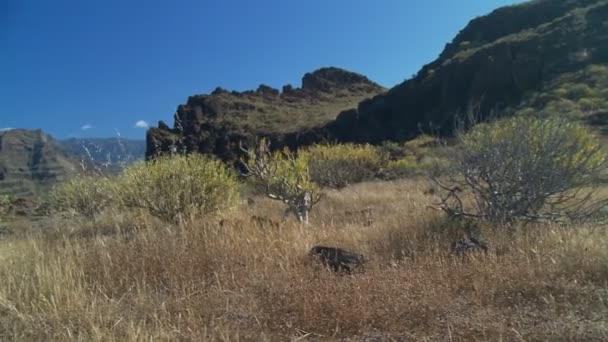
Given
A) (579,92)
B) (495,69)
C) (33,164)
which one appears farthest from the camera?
(495,69)

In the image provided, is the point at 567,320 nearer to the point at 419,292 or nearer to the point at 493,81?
the point at 419,292

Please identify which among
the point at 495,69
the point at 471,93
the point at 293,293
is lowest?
the point at 293,293

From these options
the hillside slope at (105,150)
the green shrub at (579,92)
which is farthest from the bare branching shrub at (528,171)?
the green shrub at (579,92)

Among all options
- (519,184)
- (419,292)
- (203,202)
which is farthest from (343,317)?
(203,202)

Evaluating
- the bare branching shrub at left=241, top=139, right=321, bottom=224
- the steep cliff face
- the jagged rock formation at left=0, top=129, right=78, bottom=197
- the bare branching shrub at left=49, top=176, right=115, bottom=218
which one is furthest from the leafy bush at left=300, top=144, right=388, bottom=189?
the bare branching shrub at left=241, top=139, right=321, bottom=224

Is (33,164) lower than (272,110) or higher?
lower

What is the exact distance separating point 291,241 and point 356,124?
193 ft

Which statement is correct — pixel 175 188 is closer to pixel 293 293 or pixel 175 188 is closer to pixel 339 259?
pixel 339 259

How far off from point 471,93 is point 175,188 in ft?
149

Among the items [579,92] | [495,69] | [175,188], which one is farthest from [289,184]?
[495,69]

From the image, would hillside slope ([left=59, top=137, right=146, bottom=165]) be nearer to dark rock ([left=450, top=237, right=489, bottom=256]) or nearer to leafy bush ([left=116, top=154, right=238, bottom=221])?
leafy bush ([left=116, top=154, right=238, bottom=221])

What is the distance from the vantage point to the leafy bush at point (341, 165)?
75.7 ft

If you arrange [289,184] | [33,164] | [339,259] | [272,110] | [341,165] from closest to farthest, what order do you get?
[339,259] → [289,184] → [33,164] → [341,165] → [272,110]

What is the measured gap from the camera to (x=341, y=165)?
24609 mm
